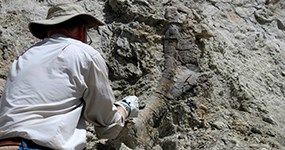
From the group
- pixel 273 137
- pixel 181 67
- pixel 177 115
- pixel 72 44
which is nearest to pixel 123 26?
pixel 181 67

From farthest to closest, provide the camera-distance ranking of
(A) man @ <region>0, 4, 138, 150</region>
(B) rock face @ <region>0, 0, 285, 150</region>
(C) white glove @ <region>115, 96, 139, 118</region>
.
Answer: (B) rock face @ <region>0, 0, 285, 150</region>
(C) white glove @ <region>115, 96, 139, 118</region>
(A) man @ <region>0, 4, 138, 150</region>

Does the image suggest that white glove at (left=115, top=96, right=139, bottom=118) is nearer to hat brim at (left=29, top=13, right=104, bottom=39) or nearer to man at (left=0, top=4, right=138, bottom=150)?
man at (left=0, top=4, right=138, bottom=150)

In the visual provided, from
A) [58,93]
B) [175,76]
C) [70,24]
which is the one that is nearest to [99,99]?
[58,93]

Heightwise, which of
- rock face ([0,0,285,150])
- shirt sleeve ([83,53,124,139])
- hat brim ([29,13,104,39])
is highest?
hat brim ([29,13,104,39])

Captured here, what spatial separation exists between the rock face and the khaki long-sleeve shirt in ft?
2.67

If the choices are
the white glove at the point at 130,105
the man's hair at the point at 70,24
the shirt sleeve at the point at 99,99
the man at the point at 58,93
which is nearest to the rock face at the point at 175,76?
the white glove at the point at 130,105

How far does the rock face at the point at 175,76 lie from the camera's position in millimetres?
3299

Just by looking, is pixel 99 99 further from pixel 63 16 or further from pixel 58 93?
pixel 63 16

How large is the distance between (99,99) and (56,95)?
242 millimetres

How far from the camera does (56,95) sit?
2.06m

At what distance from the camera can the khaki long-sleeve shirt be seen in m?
2.00

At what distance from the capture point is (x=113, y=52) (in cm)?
367

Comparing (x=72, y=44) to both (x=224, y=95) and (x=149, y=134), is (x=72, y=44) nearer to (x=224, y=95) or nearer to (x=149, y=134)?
(x=149, y=134)

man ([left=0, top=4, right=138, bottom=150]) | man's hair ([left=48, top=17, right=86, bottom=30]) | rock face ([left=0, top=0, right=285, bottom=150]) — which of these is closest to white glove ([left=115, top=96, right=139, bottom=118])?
man ([left=0, top=4, right=138, bottom=150])
